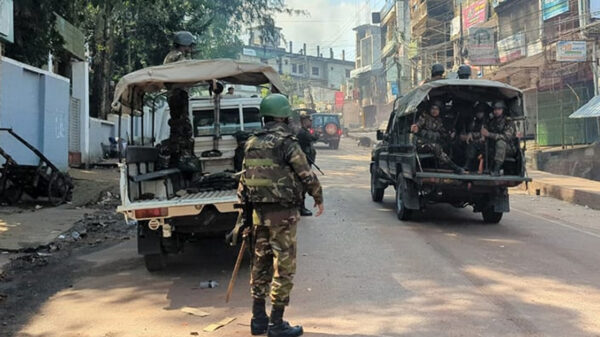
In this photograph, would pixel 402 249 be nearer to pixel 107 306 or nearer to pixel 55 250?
pixel 107 306

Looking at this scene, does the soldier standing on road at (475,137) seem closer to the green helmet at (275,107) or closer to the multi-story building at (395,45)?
the green helmet at (275,107)

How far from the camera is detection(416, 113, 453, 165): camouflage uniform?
8414 millimetres

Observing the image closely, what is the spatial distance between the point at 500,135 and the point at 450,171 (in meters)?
1.00

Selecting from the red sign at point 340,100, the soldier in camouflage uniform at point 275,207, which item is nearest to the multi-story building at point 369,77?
the red sign at point 340,100

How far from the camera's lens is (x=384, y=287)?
5047mm

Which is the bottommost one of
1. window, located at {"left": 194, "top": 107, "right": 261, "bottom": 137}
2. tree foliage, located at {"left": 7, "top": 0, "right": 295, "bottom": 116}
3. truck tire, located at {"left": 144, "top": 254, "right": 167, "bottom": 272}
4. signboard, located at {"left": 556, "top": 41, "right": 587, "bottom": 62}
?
truck tire, located at {"left": 144, "top": 254, "right": 167, "bottom": 272}

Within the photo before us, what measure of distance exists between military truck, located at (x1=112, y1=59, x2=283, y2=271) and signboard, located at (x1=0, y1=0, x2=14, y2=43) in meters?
4.69

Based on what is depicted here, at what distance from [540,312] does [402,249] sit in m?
2.45

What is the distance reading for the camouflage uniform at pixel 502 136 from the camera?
8.21 metres

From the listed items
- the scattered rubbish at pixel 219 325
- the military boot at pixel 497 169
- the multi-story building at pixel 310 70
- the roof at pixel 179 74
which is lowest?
the scattered rubbish at pixel 219 325

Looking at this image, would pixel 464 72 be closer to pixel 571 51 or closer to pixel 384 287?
pixel 384 287

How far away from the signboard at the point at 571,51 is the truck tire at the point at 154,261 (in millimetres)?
16909

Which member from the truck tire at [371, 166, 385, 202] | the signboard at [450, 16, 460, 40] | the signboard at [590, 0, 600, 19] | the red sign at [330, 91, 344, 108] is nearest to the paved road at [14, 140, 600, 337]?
the truck tire at [371, 166, 385, 202]

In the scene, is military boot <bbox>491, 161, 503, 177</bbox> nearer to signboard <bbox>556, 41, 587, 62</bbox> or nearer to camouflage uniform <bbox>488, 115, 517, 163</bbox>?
camouflage uniform <bbox>488, 115, 517, 163</bbox>
